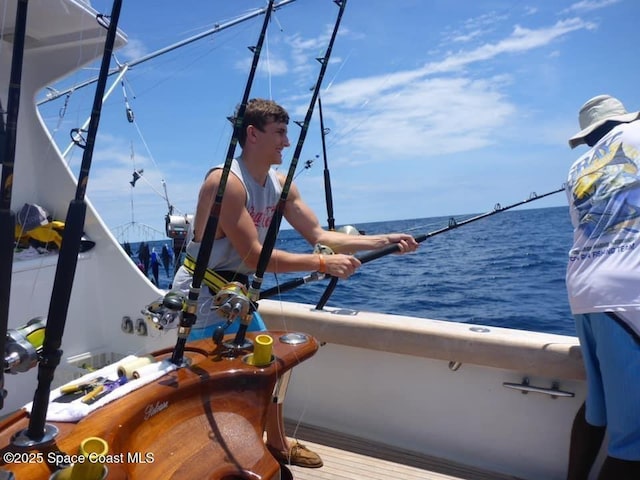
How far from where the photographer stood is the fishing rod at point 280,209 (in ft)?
5.82

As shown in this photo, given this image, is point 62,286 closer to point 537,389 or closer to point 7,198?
point 7,198

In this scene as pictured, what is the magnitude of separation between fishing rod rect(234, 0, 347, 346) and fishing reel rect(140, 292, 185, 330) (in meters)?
0.22

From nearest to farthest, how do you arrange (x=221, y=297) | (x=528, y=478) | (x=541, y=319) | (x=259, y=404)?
(x=259, y=404) → (x=221, y=297) → (x=528, y=478) → (x=541, y=319)

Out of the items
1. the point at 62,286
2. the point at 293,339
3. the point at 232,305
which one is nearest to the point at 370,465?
the point at 293,339

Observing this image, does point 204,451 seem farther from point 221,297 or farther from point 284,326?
point 284,326

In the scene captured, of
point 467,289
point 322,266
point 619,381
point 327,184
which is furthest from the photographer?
point 467,289

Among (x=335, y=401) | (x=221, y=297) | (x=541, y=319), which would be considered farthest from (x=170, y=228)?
(x=541, y=319)

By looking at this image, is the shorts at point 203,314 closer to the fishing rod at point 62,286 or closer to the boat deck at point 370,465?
the fishing rod at point 62,286

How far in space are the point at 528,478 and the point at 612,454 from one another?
2.39 ft

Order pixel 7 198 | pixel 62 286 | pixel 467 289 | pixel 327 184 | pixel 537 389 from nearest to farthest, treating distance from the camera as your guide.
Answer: pixel 7 198 → pixel 62 286 → pixel 537 389 → pixel 327 184 → pixel 467 289

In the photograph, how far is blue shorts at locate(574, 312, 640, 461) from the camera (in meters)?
1.77

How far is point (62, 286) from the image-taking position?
Result: 1231mm

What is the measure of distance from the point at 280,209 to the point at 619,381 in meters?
1.40

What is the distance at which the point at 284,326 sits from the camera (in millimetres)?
2932
